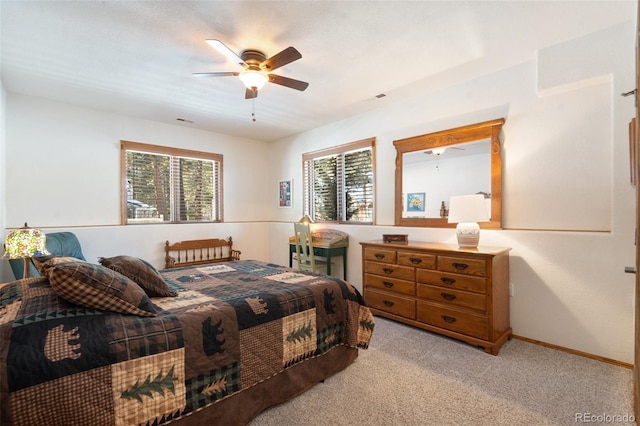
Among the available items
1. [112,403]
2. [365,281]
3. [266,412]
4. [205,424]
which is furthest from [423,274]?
[112,403]

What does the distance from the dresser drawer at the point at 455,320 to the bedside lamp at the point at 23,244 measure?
10.9 ft

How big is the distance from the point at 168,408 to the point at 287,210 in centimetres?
429

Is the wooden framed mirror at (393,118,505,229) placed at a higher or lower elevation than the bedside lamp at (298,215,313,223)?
higher

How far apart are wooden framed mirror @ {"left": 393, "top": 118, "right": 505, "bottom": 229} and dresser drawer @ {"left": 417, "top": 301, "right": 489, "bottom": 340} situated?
957 millimetres

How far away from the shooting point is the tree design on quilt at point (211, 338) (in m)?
1.52

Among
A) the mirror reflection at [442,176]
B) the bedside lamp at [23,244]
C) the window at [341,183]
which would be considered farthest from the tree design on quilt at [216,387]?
the window at [341,183]

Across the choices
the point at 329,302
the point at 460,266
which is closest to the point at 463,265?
the point at 460,266

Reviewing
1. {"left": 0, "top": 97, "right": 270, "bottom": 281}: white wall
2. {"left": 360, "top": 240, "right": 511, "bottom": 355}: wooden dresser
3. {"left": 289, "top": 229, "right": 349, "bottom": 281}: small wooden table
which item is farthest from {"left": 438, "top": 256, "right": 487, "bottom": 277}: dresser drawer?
{"left": 0, "top": 97, "right": 270, "bottom": 281}: white wall

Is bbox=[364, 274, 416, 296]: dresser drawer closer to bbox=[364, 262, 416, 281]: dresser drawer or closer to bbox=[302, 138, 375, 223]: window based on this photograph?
bbox=[364, 262, 416, 281]: dresser drawer

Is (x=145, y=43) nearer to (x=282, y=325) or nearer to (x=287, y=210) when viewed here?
(x=282, y=325)

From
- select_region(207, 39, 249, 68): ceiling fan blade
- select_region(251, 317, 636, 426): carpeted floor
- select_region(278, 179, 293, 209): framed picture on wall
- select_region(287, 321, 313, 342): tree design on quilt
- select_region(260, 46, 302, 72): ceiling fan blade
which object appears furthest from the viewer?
select_region(278, 179, 293, 209): framed picture on wall

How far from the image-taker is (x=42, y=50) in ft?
8.38

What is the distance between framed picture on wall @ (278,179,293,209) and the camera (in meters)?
5.51

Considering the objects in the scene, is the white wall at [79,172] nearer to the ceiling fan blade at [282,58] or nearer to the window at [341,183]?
the window at [341,183]
